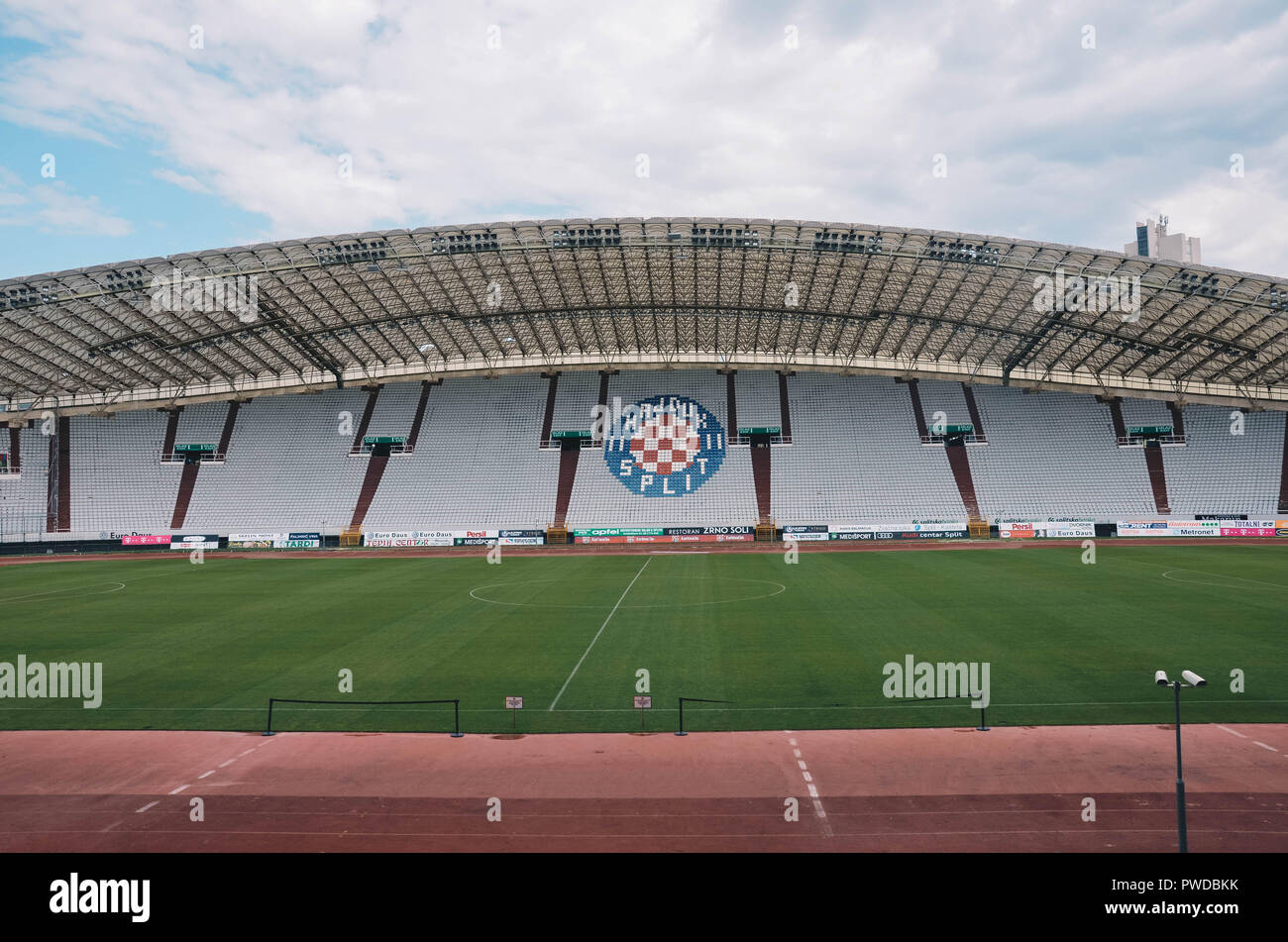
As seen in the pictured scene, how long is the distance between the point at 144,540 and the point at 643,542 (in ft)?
128

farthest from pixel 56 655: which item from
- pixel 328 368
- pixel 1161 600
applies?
pixel 328 368

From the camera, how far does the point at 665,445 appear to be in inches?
2425

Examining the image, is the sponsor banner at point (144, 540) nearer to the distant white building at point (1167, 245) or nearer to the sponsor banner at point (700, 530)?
the sponsor banner at point (700, 530)

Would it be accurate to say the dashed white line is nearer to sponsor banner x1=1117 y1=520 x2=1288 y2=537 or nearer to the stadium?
the stadium

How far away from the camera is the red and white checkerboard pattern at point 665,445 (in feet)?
198

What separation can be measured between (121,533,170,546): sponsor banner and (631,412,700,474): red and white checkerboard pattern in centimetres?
3751

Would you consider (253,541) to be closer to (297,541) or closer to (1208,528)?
(297,541)

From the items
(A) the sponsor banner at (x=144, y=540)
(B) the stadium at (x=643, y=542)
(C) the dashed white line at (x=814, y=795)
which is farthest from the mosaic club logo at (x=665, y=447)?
(C) the dashed white line at (x=814, y=795)

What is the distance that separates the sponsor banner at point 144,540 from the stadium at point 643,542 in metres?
0.33

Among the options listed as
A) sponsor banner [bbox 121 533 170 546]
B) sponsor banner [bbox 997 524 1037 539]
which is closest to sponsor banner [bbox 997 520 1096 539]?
sponsor banner [bbox 997 524 1037 539]

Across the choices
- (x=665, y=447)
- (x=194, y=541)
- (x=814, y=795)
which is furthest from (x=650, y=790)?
(x=194, y=541)

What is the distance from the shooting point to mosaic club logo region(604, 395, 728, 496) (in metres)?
59.1

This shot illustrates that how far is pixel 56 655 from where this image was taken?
68.5 feet

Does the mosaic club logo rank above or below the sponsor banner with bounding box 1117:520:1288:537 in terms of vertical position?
above
